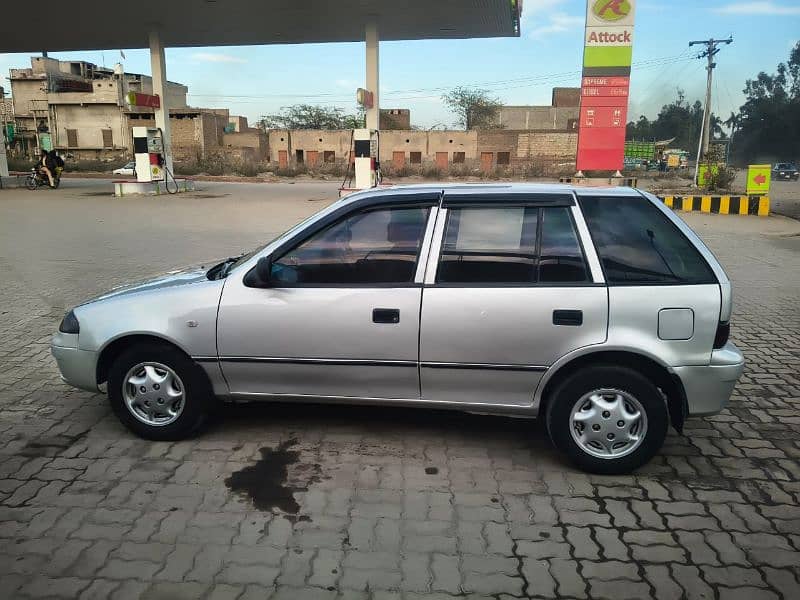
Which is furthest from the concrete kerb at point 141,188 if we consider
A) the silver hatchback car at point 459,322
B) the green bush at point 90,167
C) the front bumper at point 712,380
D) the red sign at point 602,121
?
the green bush at point 90,167

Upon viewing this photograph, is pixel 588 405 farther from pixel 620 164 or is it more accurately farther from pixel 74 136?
pixel 74 136

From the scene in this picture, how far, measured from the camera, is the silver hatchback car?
3.51 metres

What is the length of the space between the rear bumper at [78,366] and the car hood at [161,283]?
0.33 meters

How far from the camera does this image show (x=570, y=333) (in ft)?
11.5

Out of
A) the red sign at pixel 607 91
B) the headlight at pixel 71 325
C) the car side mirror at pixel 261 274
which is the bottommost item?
the headlight at pixel 71 325

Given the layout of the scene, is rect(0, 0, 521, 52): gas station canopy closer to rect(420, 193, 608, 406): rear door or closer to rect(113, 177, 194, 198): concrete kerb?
rect(113, 177, 194, 198): concrete kerb

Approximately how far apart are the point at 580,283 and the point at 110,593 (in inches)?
109

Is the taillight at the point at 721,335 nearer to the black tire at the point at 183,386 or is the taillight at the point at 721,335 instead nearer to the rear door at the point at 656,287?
the rear door at the point at 656,287

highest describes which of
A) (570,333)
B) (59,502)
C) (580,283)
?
(580,283)

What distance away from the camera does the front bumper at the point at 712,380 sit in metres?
3.50

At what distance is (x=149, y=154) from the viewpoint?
985 inches

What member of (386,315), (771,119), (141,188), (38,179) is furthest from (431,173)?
(771,119)

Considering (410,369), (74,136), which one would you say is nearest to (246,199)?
(410,369)

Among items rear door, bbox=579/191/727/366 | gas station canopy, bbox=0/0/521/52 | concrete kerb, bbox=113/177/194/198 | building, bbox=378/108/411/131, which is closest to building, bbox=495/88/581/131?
building, bbox=378/108/411/131
